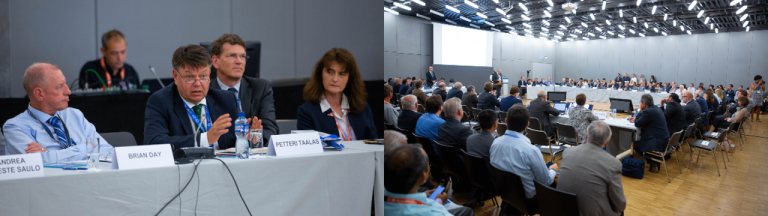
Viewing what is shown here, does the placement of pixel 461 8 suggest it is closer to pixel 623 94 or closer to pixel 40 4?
pixel 623 94

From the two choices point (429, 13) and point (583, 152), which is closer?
point (583, 152)

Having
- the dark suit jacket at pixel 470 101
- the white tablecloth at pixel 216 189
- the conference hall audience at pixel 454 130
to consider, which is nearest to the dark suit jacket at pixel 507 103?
the dark suit jacket at pixel 470 101

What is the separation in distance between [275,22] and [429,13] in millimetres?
12884

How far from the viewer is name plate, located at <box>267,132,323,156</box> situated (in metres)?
1.79

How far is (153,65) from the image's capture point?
2.36m

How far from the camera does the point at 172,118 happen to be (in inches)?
87.6

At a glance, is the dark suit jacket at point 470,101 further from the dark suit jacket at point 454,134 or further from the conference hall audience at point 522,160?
the conference hall audience at point 522,160

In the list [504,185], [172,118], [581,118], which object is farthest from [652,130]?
[172,118]

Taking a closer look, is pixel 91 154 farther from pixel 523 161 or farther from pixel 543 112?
pixel 543 112

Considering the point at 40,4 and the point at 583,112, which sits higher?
the point at 40,4

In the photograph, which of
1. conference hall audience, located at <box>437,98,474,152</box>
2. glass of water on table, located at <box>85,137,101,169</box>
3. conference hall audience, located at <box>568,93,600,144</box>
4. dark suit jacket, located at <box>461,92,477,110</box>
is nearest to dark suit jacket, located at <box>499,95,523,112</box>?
dark suit jacket, located at <box>461,92,477,110</box>

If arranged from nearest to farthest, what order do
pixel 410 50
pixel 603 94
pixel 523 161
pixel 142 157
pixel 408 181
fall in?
1. pixel 142 157
2. pixel 408 181
3. pixel 523 161
4. pixel 410 50
5. pixel 603 94

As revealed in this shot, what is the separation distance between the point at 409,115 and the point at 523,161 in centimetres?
199

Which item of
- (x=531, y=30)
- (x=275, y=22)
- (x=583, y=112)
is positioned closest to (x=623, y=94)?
(x=531, y=30)
